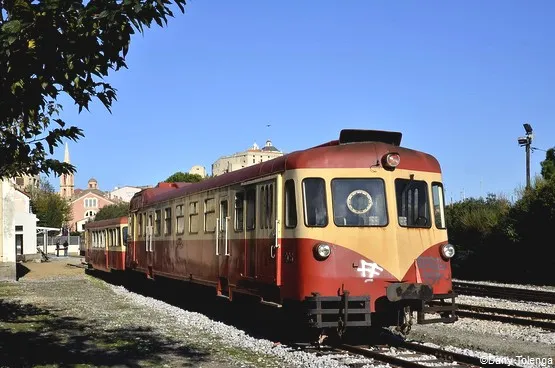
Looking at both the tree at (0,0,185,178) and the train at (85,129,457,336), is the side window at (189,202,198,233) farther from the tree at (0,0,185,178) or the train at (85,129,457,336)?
the tree at (0,0,185,178)

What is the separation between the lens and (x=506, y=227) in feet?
94.5

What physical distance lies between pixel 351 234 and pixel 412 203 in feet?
4.19

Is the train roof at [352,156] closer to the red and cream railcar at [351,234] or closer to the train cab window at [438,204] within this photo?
the red and cream railcar at [351,234]

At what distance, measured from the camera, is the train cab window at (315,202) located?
9.98 metres

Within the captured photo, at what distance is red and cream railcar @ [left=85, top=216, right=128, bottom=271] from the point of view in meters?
26.0

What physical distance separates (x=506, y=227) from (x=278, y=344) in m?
20.8

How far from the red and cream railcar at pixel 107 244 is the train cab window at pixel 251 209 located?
1410 cm

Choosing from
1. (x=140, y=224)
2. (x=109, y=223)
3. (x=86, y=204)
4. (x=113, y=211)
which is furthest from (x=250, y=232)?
(x=86, y=204)

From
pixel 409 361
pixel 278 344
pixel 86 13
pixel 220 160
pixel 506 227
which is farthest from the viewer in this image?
pixel 220 160

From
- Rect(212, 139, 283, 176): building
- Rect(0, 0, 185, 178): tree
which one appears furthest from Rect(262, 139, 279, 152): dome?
Rect(0, 0, 185, 178): tree

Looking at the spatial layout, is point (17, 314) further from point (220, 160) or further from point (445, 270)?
point (220, 160)

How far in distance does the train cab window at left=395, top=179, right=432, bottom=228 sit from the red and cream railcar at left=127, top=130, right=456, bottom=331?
0.05ft

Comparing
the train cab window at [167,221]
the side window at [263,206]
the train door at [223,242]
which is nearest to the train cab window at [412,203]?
the side window at [263,206]

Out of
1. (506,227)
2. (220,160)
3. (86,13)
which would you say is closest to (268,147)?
(220,160)
